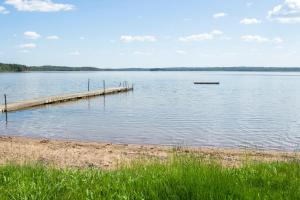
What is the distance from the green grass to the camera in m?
5.77

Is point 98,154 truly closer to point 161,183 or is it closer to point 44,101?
point 161,183

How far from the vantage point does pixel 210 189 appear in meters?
5.79

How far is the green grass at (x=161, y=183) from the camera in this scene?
577cm

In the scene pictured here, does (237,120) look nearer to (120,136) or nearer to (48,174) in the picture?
(120,136)

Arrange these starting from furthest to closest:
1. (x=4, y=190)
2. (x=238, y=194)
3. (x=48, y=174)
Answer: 1. (x=48, y=174)
2. (x=4, y=190)
3. (x=238, y=194)

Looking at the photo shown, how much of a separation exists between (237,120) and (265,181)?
28.5 meters

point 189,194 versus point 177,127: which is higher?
point 189,194

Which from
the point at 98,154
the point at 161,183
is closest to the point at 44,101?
the point at 98,154

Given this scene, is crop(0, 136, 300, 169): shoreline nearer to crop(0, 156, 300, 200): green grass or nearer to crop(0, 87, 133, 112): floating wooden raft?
crop(0, 156, 300, 200): green grass

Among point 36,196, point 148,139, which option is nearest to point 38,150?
point 148,139

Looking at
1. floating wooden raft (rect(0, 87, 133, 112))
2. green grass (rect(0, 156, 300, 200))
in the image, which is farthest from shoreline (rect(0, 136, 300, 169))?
floating wooden raft (rect(0, 87, 133, 112))

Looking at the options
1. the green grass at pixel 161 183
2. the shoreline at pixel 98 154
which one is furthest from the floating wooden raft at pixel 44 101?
the green grass at pixel 161 183

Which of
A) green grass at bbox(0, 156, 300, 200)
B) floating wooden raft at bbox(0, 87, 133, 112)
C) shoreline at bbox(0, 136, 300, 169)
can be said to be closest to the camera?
green grass at bbox(0, 156, 300, 200)

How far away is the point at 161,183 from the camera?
6.13 metres
